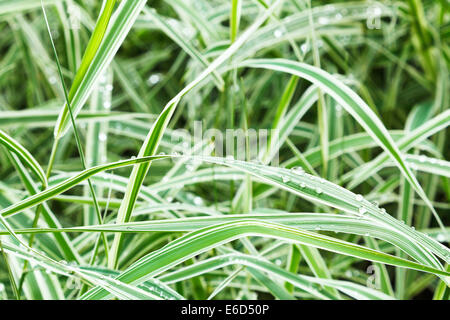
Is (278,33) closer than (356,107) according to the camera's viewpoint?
No

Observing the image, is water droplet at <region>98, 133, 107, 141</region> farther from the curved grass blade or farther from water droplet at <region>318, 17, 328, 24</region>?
water droplet at <region>318, 17, 328, 24</region>

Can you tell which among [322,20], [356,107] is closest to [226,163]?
[356,107]

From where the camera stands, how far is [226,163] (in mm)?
386

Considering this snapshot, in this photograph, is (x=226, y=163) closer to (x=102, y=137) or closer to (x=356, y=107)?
(x=356, y=107)

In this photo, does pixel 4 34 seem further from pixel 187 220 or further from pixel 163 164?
pixel 187 220

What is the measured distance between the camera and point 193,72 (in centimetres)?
77

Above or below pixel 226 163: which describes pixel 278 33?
above

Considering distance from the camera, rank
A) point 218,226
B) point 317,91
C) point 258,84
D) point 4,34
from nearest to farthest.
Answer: point 218,226
point 317,91
point 258,84
point 4,34

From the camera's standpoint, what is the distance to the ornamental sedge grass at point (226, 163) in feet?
1.33

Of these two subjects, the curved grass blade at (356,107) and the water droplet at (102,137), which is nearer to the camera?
the curved grass blade at (356,107)

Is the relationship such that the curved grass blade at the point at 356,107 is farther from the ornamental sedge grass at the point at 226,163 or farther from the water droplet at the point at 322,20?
the water droplet at the point at 322,20

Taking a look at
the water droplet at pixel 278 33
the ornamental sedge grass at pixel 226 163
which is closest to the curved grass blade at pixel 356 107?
the ornamental sedge grass at pixel 226 163
